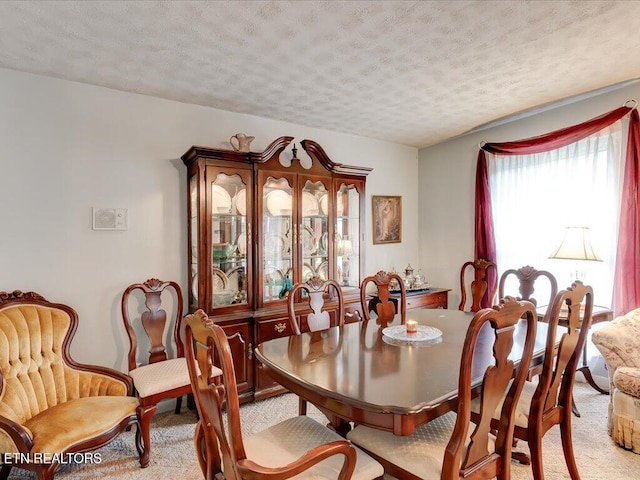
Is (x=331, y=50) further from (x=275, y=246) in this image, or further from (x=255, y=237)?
(x=275, y=246)

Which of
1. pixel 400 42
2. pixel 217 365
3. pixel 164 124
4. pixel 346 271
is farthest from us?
pixel 346 271

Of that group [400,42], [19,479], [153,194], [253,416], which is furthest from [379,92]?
[19,479]

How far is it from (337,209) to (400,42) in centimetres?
169

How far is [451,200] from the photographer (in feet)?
14.9

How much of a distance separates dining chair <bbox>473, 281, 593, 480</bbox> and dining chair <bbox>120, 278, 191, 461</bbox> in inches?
73.9

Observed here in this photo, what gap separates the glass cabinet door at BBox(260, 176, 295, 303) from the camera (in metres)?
3.24

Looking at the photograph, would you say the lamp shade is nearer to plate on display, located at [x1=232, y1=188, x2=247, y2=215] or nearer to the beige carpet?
the beige carpet

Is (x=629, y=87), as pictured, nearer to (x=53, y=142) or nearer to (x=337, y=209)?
(x=337, y=209)

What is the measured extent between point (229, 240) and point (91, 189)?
3.48 feet

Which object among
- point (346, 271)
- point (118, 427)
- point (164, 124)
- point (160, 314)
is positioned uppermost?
point (164, 124)

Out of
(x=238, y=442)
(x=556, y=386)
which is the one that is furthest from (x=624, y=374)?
(x=238, y=442)

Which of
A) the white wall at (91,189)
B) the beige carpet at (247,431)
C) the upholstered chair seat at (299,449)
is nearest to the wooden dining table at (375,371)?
the upholstered chair seat at (299,449)

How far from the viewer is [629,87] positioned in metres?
3.09

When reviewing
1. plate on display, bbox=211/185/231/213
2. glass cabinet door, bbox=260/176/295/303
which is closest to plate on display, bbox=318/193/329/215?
glass cabinet door, bbox=260/176/295/303
